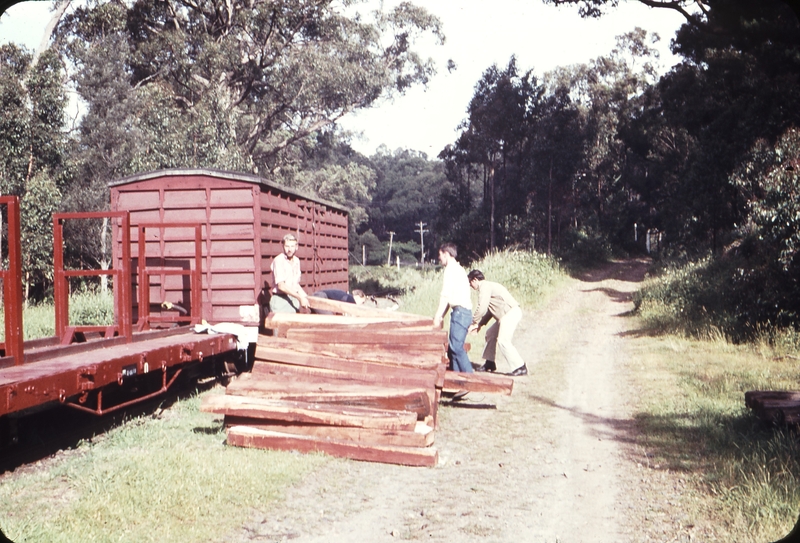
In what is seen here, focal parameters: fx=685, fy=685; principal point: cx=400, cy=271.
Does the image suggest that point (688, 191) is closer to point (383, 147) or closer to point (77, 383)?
point (77, 383)

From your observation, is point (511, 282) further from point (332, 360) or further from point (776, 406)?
point (776, 406)

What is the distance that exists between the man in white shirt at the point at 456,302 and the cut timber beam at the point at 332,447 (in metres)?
3.12

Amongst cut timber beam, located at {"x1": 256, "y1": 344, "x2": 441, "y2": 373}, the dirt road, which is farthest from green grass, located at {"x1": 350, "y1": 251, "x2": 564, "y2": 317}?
cut timber beam, located at {"x1": 256, "y1": 344, "x2": 441, "y2": 373}

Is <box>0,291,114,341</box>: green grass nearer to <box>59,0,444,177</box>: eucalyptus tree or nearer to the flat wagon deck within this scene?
the flat wagon deck

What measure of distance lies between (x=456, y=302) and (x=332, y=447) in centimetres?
341

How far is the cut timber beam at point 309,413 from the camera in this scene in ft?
20.8

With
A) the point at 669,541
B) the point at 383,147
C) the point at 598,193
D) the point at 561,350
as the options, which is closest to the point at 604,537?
the point at 669,541

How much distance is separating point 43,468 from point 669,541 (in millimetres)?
4973

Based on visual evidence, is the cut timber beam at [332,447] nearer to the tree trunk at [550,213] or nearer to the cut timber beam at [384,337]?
the cut timber beam at [384,337]

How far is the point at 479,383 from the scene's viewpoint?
793 centimetres

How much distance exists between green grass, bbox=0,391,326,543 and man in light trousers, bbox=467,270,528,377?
508cm

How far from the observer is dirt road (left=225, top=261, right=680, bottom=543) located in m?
4.62

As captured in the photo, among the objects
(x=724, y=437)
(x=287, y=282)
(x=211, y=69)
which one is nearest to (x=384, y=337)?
(x=287, y=282)

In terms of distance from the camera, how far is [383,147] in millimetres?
98938
